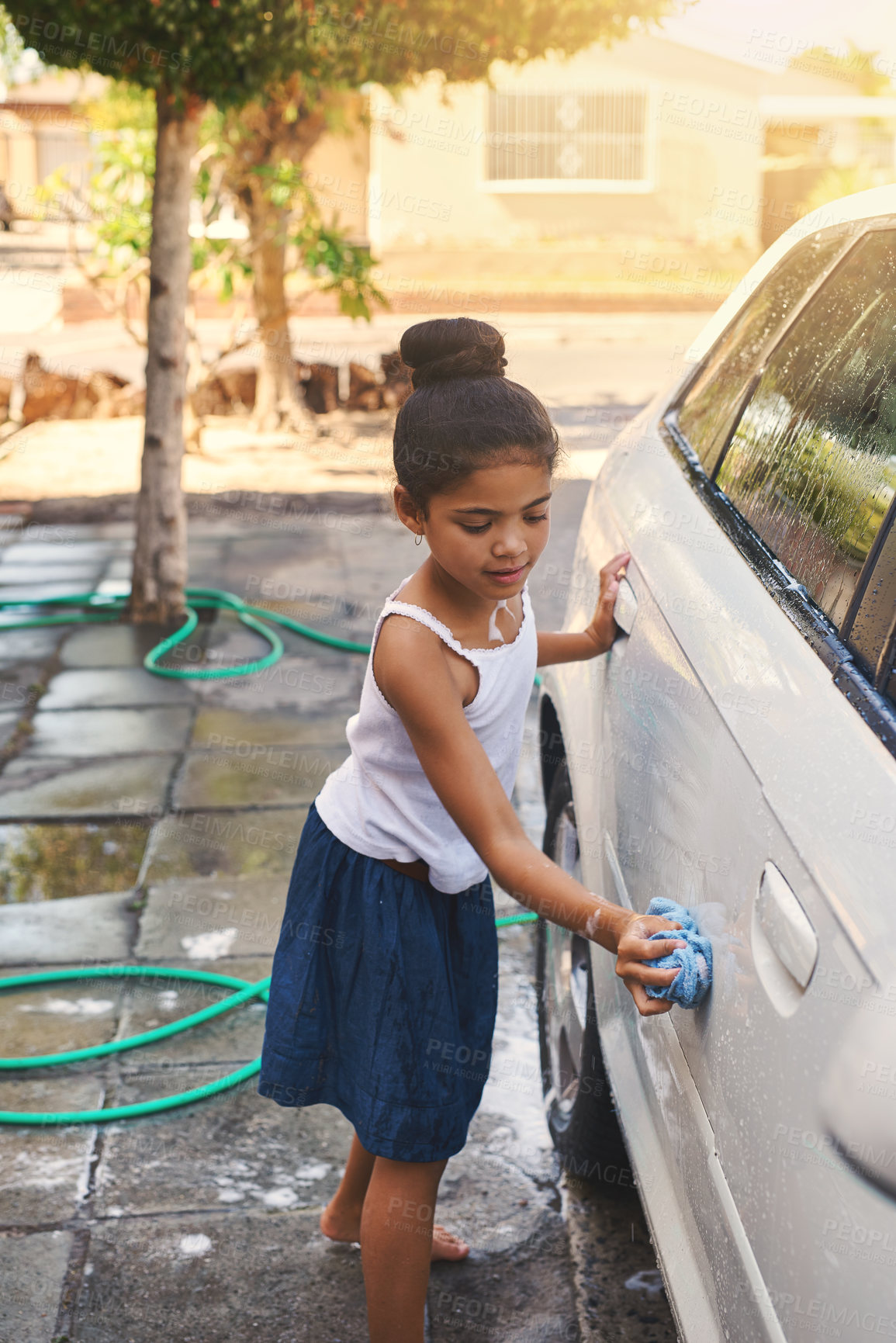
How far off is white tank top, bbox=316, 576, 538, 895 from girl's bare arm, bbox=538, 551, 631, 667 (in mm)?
251

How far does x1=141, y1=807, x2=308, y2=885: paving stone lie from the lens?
13.2 ft

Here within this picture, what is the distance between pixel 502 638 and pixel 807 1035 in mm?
877

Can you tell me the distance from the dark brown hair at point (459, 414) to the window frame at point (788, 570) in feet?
1.08

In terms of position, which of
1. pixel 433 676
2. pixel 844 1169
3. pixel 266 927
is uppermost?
pixel 433 676

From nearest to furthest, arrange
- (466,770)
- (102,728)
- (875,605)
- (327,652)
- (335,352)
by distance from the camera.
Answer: (875,605), (466,770), (102,728), (327,652), (335,352)

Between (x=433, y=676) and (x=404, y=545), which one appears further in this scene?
(x=404, y=545)

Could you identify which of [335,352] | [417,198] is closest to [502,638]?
[335,352]

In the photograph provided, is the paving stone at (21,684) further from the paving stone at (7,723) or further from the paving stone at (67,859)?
the paving stone at (67,859)

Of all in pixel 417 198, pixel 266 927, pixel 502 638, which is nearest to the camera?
pixel 502 638

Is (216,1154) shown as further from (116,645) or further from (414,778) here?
(116,645)

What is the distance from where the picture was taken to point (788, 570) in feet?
5.63

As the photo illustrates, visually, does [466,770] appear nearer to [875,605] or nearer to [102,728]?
[875,605]

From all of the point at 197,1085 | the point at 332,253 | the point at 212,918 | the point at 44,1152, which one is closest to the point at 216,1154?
the point at 197,1085

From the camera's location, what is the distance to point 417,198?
1055 inches
